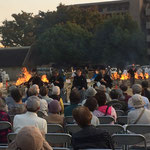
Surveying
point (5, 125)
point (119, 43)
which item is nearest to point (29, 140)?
point (5, 125)

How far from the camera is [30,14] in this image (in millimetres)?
78250

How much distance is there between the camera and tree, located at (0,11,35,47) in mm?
73062

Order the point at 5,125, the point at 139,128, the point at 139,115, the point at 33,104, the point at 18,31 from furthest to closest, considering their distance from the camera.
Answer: the point at 18,31
the point at 5,125
the point at 139,115
the point at 33,104
the point at 139,128

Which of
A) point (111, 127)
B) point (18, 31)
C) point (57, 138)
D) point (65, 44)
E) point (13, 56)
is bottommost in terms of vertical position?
point (57, 138)

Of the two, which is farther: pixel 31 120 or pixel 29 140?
pixel 31 120

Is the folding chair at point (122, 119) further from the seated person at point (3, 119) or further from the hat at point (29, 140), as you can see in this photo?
the hat at point (29, 140)

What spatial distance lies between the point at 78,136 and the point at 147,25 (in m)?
68.3

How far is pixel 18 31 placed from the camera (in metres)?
74.2

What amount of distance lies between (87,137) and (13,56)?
52.2 m

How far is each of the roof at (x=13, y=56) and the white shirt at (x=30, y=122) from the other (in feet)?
158

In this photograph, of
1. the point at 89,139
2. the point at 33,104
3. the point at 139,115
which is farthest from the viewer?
the point at 139,115

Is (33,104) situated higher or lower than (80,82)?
lower

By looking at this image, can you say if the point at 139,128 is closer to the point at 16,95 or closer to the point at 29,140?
the point at 29,140

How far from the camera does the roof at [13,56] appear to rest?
5404 centimetres
